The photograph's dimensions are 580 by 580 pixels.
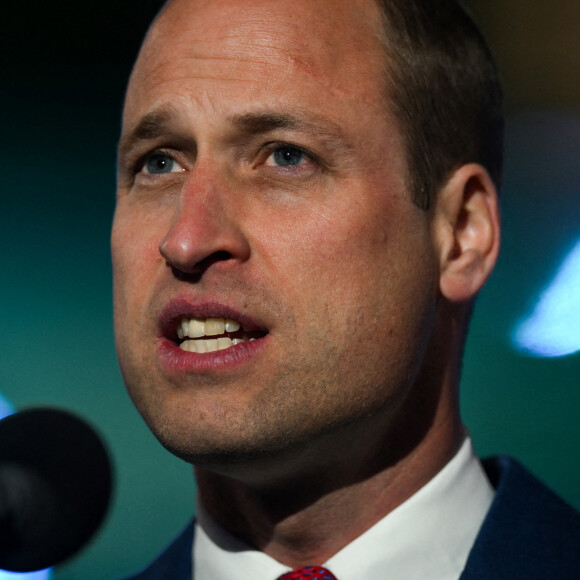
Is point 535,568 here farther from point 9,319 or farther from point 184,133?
point 9,319

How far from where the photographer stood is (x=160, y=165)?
6.09 feet

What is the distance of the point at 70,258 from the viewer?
304cm

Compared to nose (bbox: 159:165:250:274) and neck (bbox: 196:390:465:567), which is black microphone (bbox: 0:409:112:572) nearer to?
neck (bbox: 196:390:465:567)

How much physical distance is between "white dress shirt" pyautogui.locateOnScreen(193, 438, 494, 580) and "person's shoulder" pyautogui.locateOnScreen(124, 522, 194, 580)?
0.21ft

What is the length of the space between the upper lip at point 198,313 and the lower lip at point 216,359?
0.11 feet

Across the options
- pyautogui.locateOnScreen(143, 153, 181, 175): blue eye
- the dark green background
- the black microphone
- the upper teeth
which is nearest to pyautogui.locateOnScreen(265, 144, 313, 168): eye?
pyautogui.locateOnScreen(143, 153, 181, 175): blue eye

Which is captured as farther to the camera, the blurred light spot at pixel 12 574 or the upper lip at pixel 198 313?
the blurred light spot at pixel 12 574

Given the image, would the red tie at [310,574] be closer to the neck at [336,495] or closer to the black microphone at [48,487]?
the neck at [336,495]

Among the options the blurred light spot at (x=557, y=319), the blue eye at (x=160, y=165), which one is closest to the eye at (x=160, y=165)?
the blue eye at (x=160, y=165)

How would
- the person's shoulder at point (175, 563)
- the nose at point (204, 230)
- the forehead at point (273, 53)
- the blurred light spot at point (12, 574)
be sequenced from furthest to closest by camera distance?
1. the blurred light spot at point (12, 574)
2. the person's shoulder at point (175, 563)
3. the forehead at point (273, 53)
4. the nose at point (204, 230)

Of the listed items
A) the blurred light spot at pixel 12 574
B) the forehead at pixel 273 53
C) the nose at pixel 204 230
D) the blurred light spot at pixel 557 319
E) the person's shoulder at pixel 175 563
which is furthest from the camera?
the blurred light spot at pixel 557 319

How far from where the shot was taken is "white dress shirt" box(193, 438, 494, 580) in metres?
1.71

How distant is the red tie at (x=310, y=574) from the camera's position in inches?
66.4

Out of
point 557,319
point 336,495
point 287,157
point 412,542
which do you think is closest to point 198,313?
point 287,157
